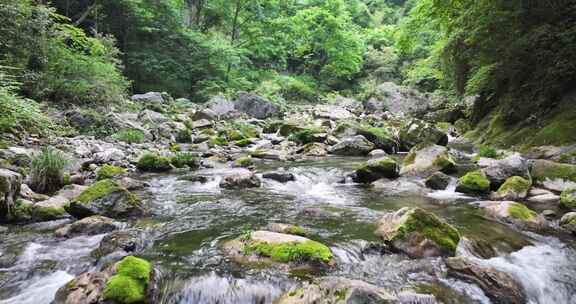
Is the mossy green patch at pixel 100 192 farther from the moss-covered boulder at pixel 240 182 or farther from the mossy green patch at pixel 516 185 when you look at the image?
the mossy green patch at pixel 516 185

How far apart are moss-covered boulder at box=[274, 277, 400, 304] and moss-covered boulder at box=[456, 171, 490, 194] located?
4677 mm

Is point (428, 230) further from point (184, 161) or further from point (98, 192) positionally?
point (184, 161)

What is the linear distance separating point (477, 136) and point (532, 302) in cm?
1121

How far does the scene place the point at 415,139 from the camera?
46.1 feet

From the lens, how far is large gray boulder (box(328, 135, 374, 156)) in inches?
532

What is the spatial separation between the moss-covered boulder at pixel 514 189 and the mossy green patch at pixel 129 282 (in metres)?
6.43

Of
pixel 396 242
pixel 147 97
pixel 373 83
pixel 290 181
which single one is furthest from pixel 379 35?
pixel 396 242

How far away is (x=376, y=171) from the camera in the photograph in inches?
367

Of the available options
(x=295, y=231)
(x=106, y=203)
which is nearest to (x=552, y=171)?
(x=295, y=231)

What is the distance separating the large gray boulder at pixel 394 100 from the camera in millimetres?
28641

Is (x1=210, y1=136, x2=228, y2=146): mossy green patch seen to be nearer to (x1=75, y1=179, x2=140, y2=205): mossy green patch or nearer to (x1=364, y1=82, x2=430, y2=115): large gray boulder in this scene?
(x1=75, y1=179, x2=140, y2=205): mossy green patch

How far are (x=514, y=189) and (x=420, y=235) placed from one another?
3.58 metres

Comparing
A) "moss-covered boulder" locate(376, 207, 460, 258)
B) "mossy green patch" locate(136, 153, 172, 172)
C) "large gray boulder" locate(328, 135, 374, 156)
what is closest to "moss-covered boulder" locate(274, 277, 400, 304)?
"moss-covered boulder" locate(376, 207, 460, 258)

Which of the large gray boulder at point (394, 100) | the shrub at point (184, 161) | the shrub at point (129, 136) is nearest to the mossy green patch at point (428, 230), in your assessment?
the shrub at point (184, 161)
